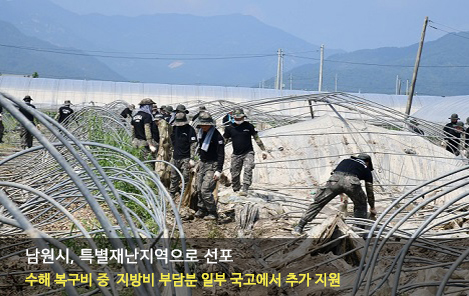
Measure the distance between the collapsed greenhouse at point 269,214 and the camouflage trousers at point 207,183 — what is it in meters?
0.31

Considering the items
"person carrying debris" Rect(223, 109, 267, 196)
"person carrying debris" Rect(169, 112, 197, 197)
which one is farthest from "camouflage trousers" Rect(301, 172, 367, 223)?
"person carrying debris" Rect(169, 112, 197, 197)

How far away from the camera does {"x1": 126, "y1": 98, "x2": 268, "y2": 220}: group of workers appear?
9258 millimetres

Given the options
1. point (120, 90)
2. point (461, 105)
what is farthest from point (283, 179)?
point (120, 90)

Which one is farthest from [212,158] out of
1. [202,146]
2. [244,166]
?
[244,166]

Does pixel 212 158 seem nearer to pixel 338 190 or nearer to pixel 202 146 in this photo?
pixel 202 146

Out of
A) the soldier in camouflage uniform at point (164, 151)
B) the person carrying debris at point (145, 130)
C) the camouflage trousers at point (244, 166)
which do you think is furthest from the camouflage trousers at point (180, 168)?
the person carrying debris at point (145, 130)

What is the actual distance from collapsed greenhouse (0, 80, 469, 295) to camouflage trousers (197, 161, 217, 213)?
31 centimetres

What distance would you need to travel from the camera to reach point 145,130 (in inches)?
466

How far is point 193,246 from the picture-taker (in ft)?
25.1

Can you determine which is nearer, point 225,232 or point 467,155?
point 225,232

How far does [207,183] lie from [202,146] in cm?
54

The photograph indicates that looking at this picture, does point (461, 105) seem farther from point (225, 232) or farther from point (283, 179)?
point (225, 232)

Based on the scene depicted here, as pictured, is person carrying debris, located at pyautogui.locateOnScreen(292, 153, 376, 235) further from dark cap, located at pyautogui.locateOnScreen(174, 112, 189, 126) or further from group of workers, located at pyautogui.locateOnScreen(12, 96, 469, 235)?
dark cap, located at pyautogui.locateOnScreen(174, 112, 189, 126)

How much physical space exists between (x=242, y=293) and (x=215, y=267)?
0.53 m
